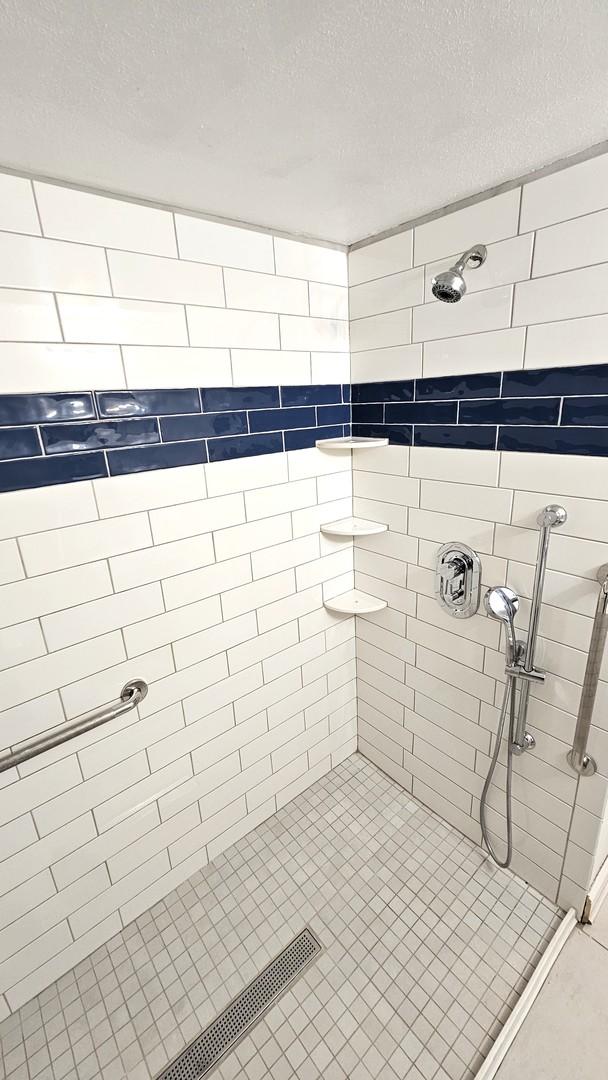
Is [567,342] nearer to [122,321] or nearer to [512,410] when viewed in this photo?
[512,410]

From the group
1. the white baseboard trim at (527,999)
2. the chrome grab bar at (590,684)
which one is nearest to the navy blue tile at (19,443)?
the chrome grab bar at (590,684)

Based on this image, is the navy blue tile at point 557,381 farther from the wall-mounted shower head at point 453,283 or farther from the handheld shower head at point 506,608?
the handheld shower head at point 506,608

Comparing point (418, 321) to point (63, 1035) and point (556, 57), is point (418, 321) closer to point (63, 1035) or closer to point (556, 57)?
point (556, 57)

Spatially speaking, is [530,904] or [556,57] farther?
[530,904]

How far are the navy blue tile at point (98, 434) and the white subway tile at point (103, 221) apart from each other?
0.39 metres

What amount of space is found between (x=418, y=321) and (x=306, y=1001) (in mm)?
1899

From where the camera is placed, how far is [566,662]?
1.21m

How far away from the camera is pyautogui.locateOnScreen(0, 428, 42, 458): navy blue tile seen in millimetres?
965

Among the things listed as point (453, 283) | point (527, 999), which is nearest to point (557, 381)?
point (453, 283)

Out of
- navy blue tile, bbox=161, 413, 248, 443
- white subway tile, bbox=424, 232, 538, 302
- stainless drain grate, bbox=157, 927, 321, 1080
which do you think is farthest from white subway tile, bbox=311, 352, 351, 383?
stainless drain grate, bbox=157, 927, 321, 1080

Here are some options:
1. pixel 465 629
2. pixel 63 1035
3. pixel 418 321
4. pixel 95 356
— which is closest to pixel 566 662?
pixel 465 629

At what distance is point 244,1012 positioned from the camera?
1194mm

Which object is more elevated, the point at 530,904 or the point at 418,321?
the point at 418,321

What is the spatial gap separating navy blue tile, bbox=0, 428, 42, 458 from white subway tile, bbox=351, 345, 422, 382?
1.02 meters
